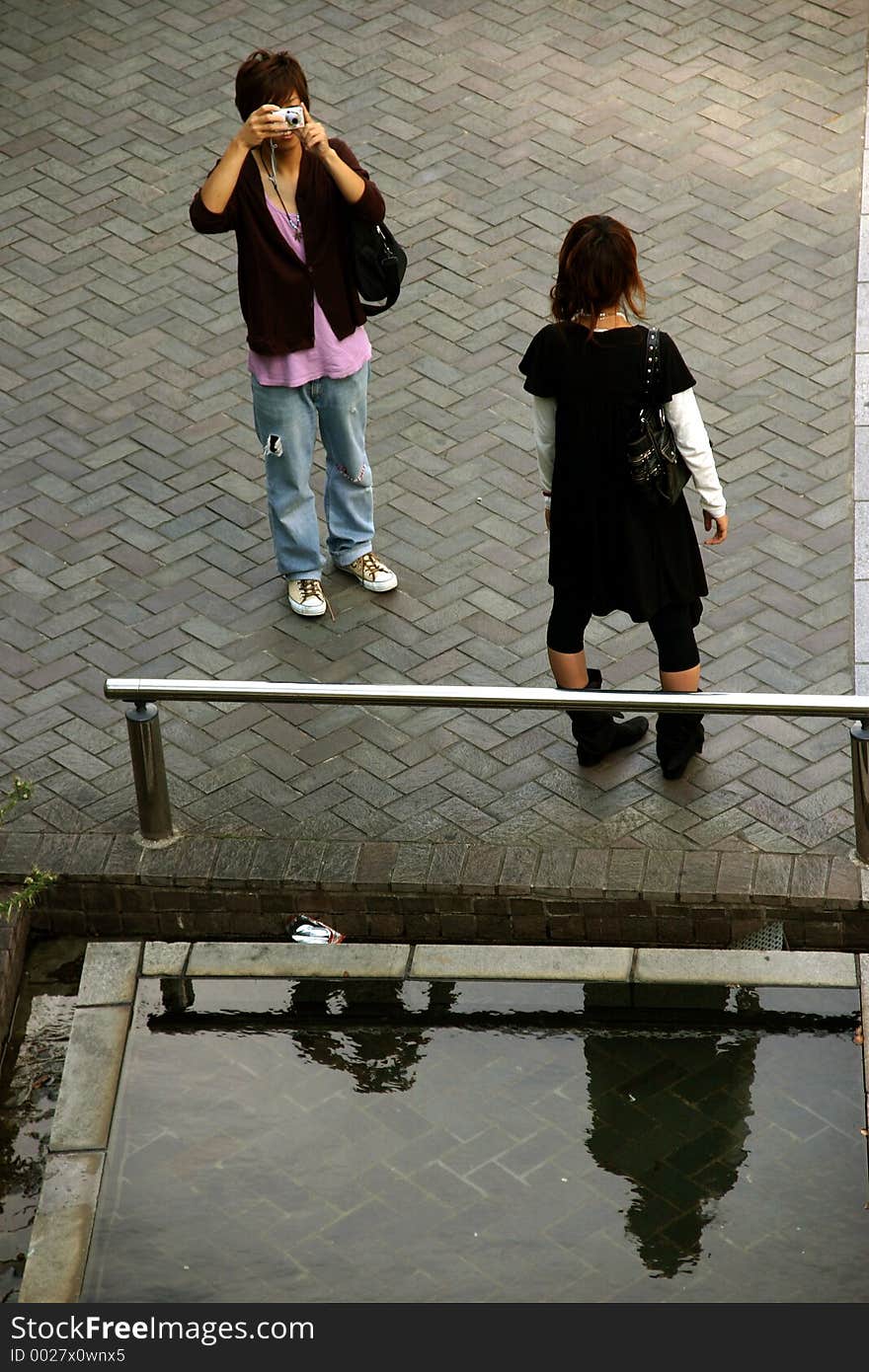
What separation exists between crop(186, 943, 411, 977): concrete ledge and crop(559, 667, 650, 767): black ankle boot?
96 centimetres

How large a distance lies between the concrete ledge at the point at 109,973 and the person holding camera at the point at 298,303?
165 cm

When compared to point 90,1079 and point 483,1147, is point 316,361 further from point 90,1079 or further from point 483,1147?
point 483,1147

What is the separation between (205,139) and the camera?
9203 millimetres

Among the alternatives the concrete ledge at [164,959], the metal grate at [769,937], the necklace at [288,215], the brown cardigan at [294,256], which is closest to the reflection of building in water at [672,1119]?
the metal grate at [769,937]

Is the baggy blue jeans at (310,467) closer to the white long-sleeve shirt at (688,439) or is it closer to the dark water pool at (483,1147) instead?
the white long-sleeve shirt at (688,439)

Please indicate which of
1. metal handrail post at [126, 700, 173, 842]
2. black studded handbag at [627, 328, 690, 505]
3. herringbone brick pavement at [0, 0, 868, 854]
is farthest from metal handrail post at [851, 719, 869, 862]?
metal handrail post at [126, 700, 173, 842]

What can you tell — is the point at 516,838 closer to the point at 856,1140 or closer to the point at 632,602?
the point at 632,602

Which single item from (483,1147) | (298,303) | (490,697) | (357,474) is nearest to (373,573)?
(357,474)

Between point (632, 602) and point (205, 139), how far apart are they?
15.1ft

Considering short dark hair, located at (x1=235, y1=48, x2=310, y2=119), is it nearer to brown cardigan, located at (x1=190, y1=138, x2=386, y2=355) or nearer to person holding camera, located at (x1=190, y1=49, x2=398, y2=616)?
person holding camera, located at (x1=190, y1=49, x2=398, y2=616)

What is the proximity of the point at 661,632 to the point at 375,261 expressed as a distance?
62.3 inches

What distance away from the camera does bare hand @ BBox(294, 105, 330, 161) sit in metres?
5.91

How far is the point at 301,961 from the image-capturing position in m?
5.59

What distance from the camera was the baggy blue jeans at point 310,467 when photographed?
255 inches
